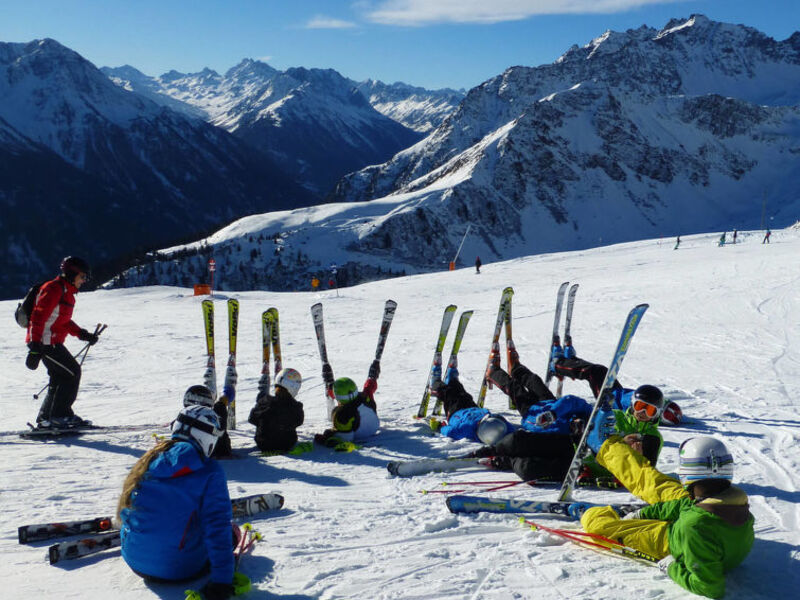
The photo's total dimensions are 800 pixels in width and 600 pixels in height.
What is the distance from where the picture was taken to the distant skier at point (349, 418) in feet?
24.4

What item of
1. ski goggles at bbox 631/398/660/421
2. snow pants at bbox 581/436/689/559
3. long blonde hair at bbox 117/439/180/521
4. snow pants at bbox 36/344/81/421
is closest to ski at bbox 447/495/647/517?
snow pants at bbox 581/436/689/559

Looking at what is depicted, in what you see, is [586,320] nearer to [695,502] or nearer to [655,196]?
[695,502]

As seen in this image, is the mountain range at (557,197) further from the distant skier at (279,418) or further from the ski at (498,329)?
the distant skier at (279,418)

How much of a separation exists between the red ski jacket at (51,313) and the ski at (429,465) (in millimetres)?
4467

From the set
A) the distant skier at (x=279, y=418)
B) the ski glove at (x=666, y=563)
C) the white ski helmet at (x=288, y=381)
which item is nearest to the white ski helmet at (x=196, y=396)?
the distant skier at (x=279, y=418)

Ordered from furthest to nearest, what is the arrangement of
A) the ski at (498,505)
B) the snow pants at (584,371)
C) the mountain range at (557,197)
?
the mountain range at (557,197) < the snow pants at (584,371) < the ski at (498,505)

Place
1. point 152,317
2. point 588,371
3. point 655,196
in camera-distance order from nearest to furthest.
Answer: point 588,371, point 152,317, point 655,196

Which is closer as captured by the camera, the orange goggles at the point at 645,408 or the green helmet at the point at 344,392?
the orange goggles at the point at 645,408

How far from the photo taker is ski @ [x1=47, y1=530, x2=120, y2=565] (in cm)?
424

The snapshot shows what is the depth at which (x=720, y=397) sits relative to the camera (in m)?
8.95

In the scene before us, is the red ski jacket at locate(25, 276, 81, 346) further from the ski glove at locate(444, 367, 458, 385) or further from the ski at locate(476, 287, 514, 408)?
the ski at locate(476, 287, 514, 408)

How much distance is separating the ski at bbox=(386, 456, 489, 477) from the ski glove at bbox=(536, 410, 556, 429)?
2.36ft

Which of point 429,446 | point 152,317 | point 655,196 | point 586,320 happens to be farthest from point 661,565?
point 655,196

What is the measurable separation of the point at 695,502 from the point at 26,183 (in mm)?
221737
